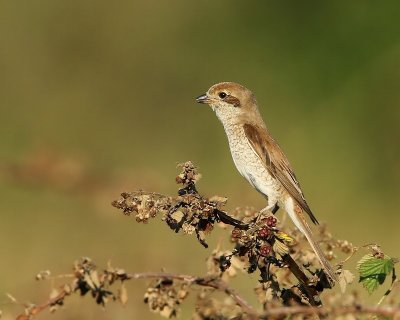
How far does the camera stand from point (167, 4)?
788 centimetres

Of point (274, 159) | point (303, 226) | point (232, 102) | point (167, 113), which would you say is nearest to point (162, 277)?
point (303, 226)

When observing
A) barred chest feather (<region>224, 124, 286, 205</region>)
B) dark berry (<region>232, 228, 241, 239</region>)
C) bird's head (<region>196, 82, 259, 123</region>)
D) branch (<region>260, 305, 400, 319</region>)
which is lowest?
branch (<region>260, 305, 400, 319</region>)

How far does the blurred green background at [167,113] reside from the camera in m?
4.55

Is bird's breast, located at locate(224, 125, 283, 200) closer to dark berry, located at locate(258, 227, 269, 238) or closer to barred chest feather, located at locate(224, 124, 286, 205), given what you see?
barred chest feather, located at locate(224, 124, 286, 205)

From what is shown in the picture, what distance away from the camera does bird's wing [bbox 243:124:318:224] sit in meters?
4.02

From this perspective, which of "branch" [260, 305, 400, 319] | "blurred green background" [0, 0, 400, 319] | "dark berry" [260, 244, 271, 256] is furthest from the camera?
"blurred green background" [0, 0, 400, 319]

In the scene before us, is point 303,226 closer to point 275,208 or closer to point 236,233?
point 275,208

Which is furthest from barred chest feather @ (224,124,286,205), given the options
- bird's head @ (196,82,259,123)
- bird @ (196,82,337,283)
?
bird's head @ (196,82,259,123)

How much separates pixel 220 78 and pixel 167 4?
986 mm

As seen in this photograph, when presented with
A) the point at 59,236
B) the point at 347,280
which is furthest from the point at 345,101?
the point at 347,280

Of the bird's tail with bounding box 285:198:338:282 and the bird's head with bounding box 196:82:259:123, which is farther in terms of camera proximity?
the bird's head with bounding box 196:82:259:123

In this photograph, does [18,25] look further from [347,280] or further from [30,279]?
[347,280]

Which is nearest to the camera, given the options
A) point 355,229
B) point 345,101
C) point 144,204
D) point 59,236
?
point 144,204

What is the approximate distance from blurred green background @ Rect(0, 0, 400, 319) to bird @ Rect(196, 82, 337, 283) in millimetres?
237
